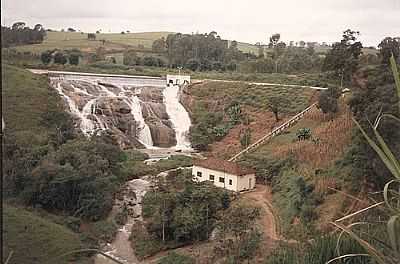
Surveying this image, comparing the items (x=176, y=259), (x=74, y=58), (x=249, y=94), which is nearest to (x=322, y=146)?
(x=176, y=259)

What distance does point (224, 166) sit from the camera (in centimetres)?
562

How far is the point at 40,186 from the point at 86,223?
0.54m

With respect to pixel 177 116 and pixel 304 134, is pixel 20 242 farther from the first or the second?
pixel 177 116

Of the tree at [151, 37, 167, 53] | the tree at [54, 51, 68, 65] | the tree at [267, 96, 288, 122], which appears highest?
the tree at [151, 37, 167, 53]

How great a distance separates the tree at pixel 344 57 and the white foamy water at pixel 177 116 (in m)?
2.80

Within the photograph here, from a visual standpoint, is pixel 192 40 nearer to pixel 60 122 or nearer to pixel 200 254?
pixel 60 122

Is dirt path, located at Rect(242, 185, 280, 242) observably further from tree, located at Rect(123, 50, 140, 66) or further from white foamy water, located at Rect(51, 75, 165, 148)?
tree, located at Rect(123, 50, 140, 66)

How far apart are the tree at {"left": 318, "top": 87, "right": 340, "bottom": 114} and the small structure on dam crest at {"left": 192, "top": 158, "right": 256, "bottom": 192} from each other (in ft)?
7.48

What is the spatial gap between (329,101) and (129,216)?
169 inches

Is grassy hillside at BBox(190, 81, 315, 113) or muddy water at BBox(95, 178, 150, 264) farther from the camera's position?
grassy hillside at BBox(190, 81, 315, 113)

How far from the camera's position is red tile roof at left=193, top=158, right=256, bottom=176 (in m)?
5.52

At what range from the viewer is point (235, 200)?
5031mm

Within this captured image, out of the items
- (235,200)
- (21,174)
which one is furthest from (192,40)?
(21,174)

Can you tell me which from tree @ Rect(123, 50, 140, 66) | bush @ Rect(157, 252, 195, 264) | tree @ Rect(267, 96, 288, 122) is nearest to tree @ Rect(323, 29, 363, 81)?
tree @ Rect(267, 96, 288, 122)
